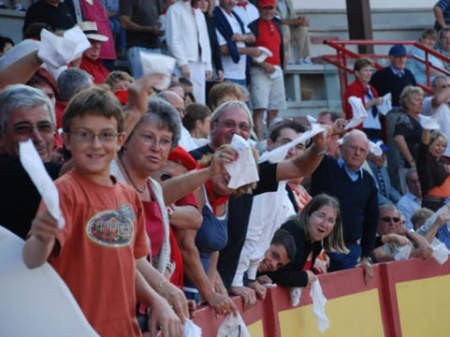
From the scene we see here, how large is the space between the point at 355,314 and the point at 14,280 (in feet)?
18.9

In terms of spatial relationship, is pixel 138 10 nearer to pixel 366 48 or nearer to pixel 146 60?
pixel 366 48

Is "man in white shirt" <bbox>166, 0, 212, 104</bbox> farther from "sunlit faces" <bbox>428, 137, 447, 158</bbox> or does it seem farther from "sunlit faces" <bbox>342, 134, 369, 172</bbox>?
"sunlit faces" <bbox>428, 137, 447, 158</bbox>

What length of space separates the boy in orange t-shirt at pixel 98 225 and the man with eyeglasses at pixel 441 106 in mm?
11292

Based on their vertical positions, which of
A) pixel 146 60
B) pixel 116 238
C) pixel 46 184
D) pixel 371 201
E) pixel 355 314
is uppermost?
pixel 146 60

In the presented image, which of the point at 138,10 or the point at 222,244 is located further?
the point at 138,10

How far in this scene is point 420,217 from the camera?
1234cm

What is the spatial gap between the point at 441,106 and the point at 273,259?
316 inches

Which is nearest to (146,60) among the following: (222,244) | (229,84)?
(222,244)

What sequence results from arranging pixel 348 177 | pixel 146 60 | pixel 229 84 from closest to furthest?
pixel 146 60 → pixel 229 84 → pixel 348 177

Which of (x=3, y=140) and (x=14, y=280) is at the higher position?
(x=3, y=140)

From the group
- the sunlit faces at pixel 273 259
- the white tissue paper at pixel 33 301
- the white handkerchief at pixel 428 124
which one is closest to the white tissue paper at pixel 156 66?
the white tissue paper at pixel 33 301

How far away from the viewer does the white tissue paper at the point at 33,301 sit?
4516 mm

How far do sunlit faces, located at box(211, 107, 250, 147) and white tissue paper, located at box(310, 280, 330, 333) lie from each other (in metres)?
2.05

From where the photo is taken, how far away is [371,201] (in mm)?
10641
